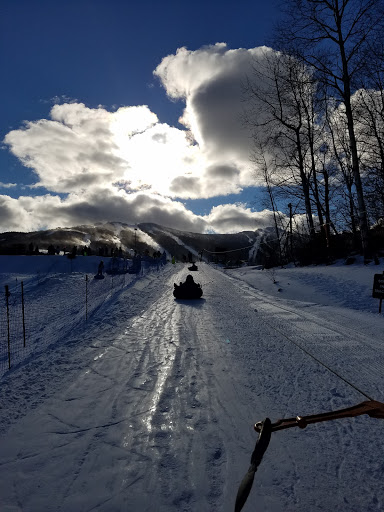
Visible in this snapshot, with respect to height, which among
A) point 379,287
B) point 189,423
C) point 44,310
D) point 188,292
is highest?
point 379,287

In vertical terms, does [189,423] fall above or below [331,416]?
below

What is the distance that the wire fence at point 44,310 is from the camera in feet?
30.0

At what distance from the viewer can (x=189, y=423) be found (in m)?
3.45

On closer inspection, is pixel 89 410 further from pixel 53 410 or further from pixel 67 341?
pixel 67 341

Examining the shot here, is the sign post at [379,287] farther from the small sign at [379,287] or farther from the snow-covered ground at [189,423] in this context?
the snow-covered ground at [189,423]

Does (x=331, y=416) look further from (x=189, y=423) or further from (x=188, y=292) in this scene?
(x=188, y=292)

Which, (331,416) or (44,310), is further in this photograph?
(44,310)

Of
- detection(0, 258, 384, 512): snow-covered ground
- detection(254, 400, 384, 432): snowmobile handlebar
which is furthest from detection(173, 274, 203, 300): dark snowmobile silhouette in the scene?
detection(254, 400, 384, 432): snowmobile handlebar

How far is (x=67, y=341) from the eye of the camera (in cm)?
721

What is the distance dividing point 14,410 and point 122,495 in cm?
223

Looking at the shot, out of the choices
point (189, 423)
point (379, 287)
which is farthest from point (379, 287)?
point (189, 423)

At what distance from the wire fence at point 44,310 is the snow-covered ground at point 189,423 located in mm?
2603

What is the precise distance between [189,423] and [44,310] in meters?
16.6

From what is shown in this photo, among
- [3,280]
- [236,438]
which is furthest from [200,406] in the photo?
[3,280]
